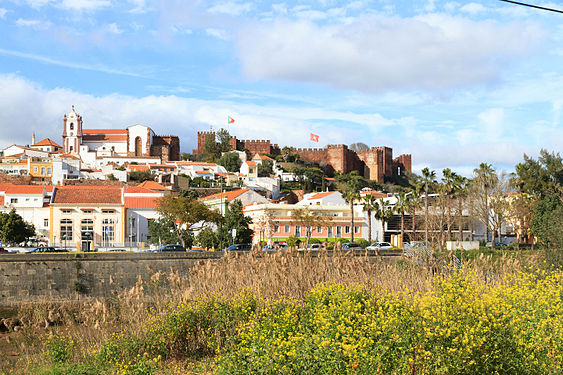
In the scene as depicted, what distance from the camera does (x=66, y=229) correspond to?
5916 cm

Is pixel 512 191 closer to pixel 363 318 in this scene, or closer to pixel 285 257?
pixel 285 257

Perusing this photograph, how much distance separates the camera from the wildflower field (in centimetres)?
938

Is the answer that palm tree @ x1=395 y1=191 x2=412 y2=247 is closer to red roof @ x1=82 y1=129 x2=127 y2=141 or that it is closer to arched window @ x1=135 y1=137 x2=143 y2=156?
arched window @ x1=135 y1=137 x2=143 y2=156

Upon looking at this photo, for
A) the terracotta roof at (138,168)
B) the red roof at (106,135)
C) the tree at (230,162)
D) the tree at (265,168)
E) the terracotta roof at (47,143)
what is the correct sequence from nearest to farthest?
1. the terracotta roof at (138,168)
2. the tree at (265,168)
3. the tree at (230,162)
4. the red roof at (106,135)
5. the terracotta roof at (47,143)

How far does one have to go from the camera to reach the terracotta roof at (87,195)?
6009 cm

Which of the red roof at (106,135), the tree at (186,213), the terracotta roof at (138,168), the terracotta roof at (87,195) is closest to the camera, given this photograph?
the tree at (186,213)

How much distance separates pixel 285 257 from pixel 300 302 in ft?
7.96

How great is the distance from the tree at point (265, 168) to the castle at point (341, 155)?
58.3 ft

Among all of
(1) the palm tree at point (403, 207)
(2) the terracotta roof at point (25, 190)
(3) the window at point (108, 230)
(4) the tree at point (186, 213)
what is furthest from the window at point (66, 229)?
(1) the palm tree at point (403, 207)

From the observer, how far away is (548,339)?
32.3 feet

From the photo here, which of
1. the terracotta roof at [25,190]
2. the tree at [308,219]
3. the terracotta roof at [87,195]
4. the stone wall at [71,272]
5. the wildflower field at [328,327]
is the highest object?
the terracotta roof at [25,190]

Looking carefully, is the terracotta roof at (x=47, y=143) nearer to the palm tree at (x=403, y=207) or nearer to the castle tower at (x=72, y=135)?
the castle tower at (x=72, y=135)

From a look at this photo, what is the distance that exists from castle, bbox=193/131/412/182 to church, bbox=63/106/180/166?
1097 cm

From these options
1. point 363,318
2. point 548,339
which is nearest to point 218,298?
point 363,318
